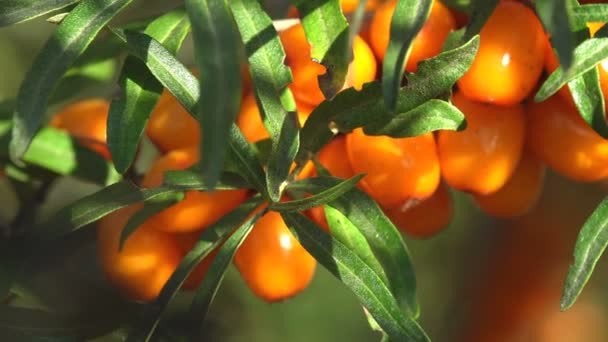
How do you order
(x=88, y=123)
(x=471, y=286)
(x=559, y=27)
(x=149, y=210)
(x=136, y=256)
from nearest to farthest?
(x=559, y=27), (x=149, y=210), (x=136, y=256), (x=88, y=123), (x=471, y=286)

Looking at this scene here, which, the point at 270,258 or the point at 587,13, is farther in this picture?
the point at 270,258

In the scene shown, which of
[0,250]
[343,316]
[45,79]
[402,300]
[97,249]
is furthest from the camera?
[343,316]

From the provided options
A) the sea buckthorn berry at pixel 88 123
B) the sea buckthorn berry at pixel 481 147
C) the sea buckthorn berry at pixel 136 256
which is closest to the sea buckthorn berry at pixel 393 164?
the sea buckthorn berry at pixel 481 147

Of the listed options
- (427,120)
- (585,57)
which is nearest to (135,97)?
(427,120)

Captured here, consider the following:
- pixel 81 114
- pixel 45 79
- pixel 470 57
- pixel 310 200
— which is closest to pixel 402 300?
pixel 310 200

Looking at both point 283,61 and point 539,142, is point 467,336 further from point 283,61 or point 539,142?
point 283,61

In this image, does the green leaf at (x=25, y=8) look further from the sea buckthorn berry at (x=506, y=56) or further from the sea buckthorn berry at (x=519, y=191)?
the sea buckthorn berry at (x=519, y=191)

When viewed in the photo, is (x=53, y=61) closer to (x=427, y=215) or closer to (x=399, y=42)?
(x=399, y=42)
